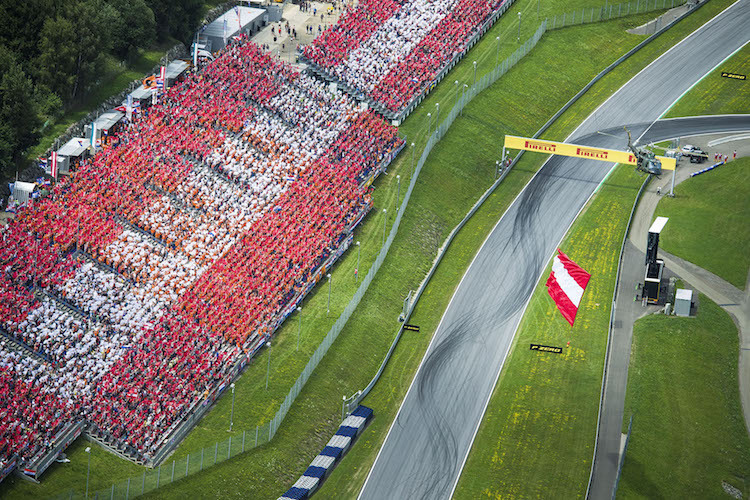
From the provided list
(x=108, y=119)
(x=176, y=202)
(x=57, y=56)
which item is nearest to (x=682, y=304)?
(x=176, y=202)

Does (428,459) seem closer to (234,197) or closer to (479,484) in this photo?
(479,484)

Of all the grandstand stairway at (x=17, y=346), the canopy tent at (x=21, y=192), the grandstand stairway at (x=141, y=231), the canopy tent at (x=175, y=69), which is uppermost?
the canopy tent at (x=175, y=69)

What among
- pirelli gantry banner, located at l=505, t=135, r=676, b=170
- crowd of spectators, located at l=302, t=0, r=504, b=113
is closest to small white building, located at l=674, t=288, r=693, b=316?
pirelli gantry banner, located at l=505, t=135, r=676, b=170

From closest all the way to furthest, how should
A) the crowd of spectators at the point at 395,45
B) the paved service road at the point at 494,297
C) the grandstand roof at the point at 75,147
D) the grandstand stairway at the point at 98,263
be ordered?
the paved service road at the point at 494,297
the grandstand stairway at the point at 98,263
the grandstand roof at the point at 75,147
the crowd of spectators at the point at 395,45

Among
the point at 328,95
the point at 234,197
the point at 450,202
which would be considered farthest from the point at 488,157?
the point at 234,197

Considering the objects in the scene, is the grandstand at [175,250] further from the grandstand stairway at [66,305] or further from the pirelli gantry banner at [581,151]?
the pirelli gantry banner at [581,151]

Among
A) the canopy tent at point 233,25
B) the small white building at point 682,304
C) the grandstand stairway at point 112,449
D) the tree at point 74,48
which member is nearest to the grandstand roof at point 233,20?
the canopy tent at point 233,25
